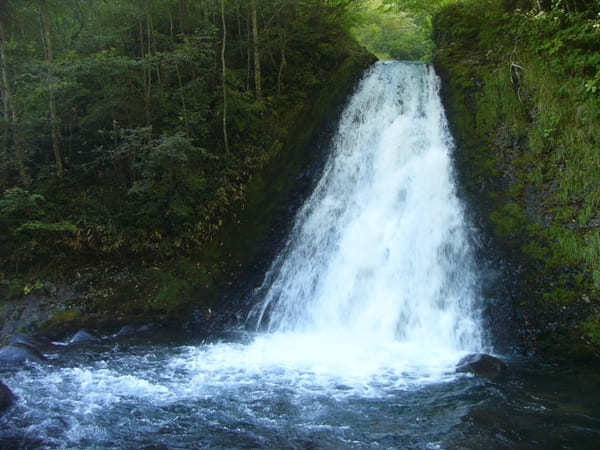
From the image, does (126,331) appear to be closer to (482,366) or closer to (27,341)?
(27,341)

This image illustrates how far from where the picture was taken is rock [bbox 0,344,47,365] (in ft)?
25.6

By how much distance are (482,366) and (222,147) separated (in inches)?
357

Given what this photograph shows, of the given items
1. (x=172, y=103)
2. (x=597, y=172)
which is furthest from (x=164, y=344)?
(x=597, y=172)

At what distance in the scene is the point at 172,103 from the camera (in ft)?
41.1

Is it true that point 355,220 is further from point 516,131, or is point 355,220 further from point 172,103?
point 172,103

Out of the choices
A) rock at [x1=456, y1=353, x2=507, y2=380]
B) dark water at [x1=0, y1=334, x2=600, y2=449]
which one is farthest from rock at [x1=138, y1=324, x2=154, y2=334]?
rock at [x1=456, y1=353, x2=507, y2=380]

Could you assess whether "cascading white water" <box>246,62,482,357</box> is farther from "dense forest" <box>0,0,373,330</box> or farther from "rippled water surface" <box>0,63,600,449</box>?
"dense forest" <box>0,0,373,330</box>

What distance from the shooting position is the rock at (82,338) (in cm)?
904

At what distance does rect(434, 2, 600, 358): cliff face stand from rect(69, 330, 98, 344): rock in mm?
8269

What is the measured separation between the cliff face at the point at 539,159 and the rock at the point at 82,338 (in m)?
8.27

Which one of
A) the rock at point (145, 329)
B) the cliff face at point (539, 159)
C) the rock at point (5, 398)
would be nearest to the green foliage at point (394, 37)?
the cliff face at point (539, 159)

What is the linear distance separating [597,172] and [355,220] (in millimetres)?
5268

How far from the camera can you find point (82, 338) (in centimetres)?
909

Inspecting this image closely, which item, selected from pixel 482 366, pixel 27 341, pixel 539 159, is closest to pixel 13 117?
pixel 27 341
